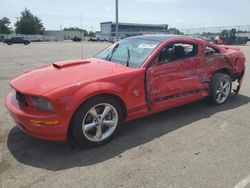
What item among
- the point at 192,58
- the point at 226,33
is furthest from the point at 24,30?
the point at 192,58

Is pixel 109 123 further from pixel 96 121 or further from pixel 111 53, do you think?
pixel 111 53

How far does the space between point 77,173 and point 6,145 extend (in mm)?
1332

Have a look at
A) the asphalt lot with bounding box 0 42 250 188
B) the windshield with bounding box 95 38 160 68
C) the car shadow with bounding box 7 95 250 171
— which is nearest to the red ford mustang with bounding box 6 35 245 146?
the windshield with bounding box 95 38 160 68

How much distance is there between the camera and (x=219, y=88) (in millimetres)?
5246

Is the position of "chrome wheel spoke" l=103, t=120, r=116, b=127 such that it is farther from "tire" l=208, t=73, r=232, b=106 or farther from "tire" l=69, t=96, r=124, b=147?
"tire" l=208, t=73, r=232, b=106

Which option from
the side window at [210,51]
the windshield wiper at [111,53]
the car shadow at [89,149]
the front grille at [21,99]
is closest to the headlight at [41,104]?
the front grille at [21,99]

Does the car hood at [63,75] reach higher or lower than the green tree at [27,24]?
lower

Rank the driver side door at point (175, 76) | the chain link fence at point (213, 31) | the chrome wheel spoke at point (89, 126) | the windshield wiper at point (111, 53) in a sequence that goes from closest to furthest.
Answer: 1. the chrome wheel spoke at point (89, 126)
2. the driver side door at point (175, 76)
3. the windshield wiper at point (111, 53)
4. the chain link fence at point (213, 31)

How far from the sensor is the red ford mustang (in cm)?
313

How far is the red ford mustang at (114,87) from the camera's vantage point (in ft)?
10.3

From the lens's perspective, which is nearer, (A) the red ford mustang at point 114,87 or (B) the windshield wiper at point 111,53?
A: (A) the red ford mustang at point 114,87

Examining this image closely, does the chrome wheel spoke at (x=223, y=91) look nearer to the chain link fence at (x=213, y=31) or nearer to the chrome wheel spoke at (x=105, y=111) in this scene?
the chrome wheel spoke at (x=105, y=111)

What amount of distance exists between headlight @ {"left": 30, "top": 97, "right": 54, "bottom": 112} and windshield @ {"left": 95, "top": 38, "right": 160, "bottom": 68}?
1484mm

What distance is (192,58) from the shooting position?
4.64 metres
